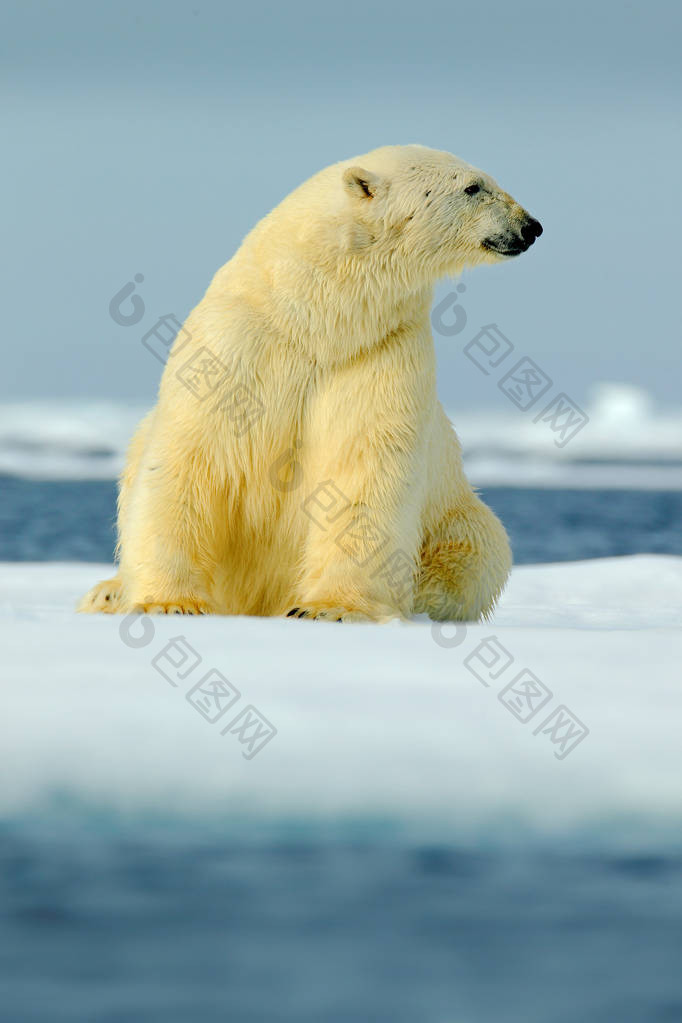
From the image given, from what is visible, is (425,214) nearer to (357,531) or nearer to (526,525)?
(357,531)

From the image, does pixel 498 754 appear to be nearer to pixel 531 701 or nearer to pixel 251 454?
pixel 531 701

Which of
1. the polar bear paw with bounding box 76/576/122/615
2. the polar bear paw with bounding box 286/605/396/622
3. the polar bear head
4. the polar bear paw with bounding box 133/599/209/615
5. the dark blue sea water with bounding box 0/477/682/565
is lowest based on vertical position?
the dark blue sea water with bounding box 0/477/682/565

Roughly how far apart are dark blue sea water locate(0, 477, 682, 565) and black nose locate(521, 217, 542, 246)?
9.00m

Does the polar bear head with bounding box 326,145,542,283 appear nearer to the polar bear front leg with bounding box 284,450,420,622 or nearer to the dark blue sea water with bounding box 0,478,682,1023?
the polar bear front leg with bounding box 284,450,420,622

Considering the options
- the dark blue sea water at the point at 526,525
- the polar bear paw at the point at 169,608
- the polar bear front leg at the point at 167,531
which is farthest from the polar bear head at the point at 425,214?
the dark blue sea water at the point at 526,525

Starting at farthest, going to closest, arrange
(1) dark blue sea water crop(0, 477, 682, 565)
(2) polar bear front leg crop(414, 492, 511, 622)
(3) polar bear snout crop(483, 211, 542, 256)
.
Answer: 1. (1) dark blue sea water crop(0, 477, 682, 565)
2. (2) polar bear front leg crop(414, 492, 511, 622)
3. (3) polar bear snout crop(483, 211, 542, 256)

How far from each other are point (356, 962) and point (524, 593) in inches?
188

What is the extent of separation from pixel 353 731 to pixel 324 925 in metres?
0.73

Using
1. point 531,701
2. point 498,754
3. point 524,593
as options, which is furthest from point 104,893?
point 524,593

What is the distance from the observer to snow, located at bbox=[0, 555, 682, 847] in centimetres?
278

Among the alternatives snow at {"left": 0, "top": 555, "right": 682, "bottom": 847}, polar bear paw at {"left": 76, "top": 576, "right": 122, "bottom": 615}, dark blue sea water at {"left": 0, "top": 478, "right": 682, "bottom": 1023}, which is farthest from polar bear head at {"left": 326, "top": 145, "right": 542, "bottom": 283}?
dark blue sea water at {"left": 0, "top": 478, "right": 682, "bottom": 1023}

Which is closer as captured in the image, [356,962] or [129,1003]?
[129,1003]

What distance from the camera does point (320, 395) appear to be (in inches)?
175

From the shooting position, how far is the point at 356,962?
7.06 feet
